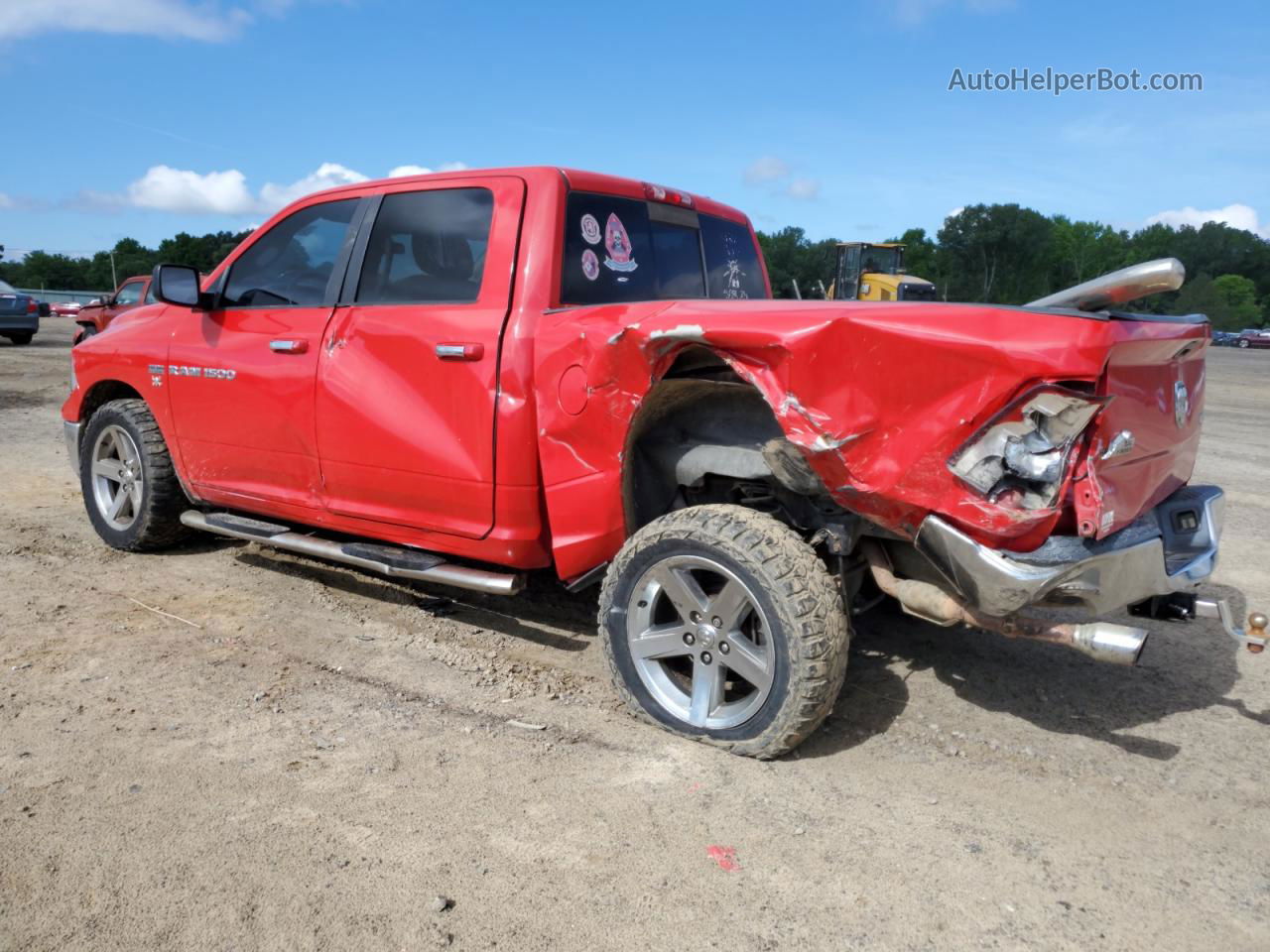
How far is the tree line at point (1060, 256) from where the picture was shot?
251ft

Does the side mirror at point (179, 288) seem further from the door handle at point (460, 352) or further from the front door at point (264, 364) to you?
the door handle at point (460, 352)

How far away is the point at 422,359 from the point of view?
3.89 meters

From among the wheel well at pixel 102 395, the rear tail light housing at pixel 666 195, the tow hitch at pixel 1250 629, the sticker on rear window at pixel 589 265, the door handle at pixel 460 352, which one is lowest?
the tow hitch at pixel 1250 629

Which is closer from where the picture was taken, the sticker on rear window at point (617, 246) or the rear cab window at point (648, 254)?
the rear cab window at point (648, 254)

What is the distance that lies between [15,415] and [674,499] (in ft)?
33.0

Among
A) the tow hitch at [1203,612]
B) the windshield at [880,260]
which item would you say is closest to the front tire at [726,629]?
the tow hitch at [1203,612]

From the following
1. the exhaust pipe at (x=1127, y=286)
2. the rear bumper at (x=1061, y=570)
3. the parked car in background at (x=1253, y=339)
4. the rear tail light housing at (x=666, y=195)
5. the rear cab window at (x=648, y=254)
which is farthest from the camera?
the parked car in background at (x=1253, y=339)

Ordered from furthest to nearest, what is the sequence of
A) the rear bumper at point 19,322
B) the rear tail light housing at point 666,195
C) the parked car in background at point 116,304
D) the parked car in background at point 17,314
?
the rear bumper at point 19,322 → the parked car in background at point 17,314 → the parked car in background at point 116,304 → the rear tail light housing at point 666,195

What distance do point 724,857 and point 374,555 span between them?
7.12ft

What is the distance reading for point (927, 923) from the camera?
2.39 metres

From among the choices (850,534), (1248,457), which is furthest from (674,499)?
(1248,457)

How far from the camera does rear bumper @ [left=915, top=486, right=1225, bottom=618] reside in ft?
8.84

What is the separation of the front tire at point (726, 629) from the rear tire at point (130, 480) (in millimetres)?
3039

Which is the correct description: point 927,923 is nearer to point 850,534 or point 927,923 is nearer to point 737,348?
point 850,534
